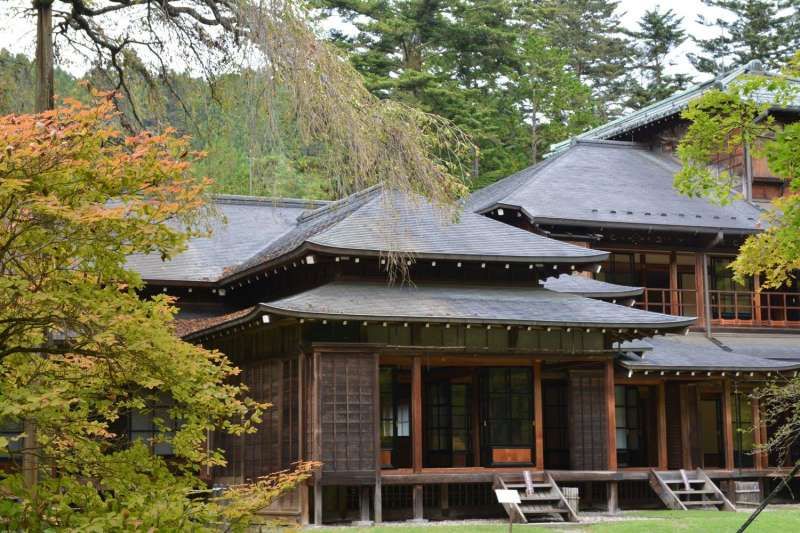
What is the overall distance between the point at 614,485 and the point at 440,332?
4.40 m

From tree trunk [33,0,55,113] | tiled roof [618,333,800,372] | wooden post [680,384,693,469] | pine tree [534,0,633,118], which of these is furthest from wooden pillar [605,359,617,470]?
pine tree [534,0,633,118]

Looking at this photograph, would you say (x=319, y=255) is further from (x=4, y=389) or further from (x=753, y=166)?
(x=753, y=166)

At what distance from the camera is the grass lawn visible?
16.7 meters

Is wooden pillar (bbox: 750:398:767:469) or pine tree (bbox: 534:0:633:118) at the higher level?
pine tree (bbox: 534:0:633:118)

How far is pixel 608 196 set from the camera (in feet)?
88.3

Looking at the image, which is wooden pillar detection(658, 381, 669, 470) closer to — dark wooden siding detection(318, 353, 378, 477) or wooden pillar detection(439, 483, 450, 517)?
wooden pillar detection(439, 483, 450, 517)

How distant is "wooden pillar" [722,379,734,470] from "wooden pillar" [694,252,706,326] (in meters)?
3.24

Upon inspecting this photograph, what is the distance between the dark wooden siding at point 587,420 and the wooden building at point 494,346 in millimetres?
37

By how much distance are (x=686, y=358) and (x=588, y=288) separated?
245cm

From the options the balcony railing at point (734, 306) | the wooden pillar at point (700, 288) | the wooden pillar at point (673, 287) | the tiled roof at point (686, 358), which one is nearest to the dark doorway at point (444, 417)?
the tiled roof at point (686, 358)

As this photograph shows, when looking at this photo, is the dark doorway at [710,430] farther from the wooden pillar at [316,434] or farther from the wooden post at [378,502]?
the wooden pillar at [316,434]

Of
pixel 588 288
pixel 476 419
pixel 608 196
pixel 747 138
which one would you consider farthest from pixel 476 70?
pixel 747 138

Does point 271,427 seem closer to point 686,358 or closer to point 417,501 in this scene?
point 417,501

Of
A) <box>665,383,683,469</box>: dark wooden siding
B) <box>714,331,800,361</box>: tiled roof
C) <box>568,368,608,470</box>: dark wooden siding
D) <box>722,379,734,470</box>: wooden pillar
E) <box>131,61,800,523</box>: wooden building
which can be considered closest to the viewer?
<box>131,61,800,523</box>: wooden building
